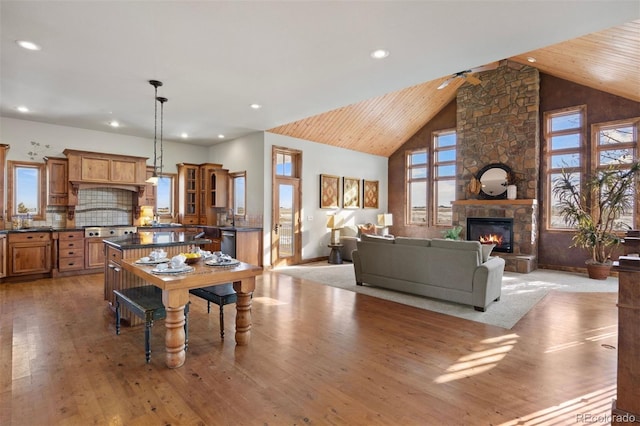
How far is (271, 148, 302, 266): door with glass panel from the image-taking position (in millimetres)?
7480

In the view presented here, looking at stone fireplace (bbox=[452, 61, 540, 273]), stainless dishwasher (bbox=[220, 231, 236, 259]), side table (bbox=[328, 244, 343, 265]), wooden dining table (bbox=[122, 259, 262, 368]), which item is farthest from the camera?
side table (bbox=[328, 244, 343, 265])

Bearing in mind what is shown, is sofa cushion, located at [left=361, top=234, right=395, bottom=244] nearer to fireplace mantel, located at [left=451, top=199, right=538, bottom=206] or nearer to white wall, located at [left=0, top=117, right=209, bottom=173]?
fireplace mantel, located at [left=451, top=199, right=538, bottom=206]

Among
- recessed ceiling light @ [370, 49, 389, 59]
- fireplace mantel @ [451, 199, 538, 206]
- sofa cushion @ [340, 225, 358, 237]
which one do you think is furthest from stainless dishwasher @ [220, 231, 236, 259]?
fireplace mantel @ [451, 199, 538, 206]

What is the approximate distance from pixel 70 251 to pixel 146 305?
4606mm

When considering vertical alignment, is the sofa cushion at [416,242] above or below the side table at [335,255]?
above

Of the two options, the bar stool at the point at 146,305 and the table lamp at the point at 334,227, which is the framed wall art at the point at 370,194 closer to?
the table lamp at the point at 334,227

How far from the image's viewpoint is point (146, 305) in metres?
2.89

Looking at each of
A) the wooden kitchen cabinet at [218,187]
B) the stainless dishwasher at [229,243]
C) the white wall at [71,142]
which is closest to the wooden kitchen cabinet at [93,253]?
the white wall at [71,142]

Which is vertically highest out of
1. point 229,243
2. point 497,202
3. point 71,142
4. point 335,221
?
point 71,142

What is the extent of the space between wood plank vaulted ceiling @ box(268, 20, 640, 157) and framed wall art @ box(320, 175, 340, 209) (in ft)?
3.05

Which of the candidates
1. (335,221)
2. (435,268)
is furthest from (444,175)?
(435,268)

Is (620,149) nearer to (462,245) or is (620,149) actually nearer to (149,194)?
(462,245)

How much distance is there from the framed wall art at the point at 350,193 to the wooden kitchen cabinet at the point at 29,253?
6.48 meters

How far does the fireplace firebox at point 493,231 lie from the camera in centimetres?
755
